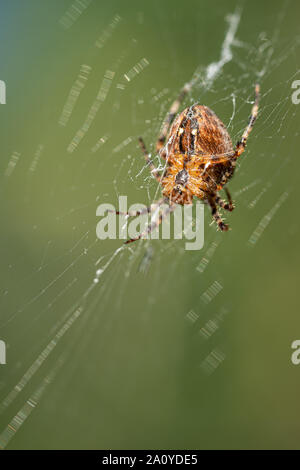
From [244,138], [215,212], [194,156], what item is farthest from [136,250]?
[244,138]

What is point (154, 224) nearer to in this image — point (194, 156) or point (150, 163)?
point (150, 163)

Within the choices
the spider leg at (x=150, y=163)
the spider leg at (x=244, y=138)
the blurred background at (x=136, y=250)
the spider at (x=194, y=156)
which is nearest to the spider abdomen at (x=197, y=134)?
the spider at (x=194, y=156)

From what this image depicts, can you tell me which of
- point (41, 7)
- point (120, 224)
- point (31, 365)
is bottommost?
point (31, 365)

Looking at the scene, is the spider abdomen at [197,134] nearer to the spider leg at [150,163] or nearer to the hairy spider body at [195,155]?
the hairy spider body at [195,155]

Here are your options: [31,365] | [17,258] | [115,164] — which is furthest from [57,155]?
[31,365]

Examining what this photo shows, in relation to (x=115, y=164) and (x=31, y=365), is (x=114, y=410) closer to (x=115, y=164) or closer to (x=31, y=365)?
(x=31, y=365)

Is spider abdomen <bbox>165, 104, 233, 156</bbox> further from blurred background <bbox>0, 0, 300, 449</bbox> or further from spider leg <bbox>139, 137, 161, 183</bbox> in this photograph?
blurred background <bbox>0, 0, 300, 449</bbox>

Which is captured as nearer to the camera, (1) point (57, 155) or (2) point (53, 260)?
(2) point (53, 260)
